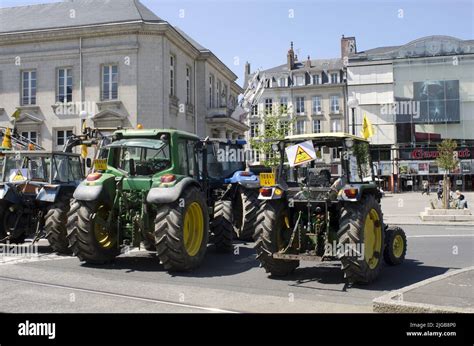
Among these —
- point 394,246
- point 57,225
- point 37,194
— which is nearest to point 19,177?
point 37,194

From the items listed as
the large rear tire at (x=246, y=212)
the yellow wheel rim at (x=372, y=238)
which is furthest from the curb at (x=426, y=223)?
the yellow wheel rim at (x=372, y=238)

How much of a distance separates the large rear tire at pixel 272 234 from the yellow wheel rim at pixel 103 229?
3119mm

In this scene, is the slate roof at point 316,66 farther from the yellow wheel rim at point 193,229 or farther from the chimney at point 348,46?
the yellow wheel rim at point 193,229

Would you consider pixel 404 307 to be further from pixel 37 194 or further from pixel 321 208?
pixel 37 194

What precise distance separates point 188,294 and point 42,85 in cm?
2939

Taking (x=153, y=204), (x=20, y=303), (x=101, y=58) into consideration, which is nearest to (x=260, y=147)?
(x=101, y=58)

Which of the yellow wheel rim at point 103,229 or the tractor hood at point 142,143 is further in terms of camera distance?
the tractor hood at point 142,143

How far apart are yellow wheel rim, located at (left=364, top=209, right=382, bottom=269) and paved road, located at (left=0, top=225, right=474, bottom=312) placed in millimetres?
406

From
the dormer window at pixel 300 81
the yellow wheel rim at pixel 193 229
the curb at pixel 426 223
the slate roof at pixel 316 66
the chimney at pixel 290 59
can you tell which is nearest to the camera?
the yellow wheel rim at pixel 193 229

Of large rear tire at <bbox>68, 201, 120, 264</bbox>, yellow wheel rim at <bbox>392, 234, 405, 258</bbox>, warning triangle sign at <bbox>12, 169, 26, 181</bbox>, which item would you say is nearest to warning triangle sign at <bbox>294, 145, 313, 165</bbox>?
yellow wheel rim at <bbox>392, 234, 405, 258</bbox>

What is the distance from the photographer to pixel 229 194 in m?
12.1

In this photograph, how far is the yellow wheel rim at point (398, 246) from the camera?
368 inches

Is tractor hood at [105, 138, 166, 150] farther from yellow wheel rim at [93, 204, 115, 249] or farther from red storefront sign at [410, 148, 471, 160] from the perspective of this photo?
red storefront sign at [410, 148, 471, 160]
